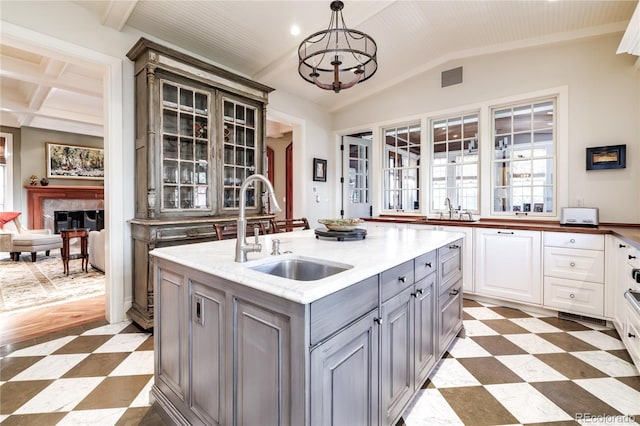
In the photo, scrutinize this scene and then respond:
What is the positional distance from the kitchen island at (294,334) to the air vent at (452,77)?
3164 mm

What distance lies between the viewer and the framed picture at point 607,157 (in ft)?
10.1

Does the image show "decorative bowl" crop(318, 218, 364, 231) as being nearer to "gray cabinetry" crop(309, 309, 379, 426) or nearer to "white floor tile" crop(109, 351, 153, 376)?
"gray cabinetry" crop(309, 309, 379, 426)

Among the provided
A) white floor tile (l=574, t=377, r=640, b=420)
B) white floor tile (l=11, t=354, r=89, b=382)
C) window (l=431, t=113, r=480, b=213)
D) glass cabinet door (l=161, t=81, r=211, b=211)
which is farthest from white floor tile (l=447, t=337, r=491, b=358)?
white floor tile (l=11, t=354, r=89, b=382)

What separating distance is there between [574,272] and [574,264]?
79 millimetres

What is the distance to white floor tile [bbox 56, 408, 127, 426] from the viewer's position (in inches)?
62.2

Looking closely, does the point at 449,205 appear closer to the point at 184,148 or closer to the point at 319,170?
the point at 319,170

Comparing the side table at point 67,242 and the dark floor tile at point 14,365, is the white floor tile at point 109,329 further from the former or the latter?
the side table at point 67,242

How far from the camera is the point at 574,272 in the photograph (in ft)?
9.62

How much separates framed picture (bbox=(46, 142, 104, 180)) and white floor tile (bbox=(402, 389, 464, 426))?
8726 millimetres

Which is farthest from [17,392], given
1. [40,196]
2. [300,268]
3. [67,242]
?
[40,196]

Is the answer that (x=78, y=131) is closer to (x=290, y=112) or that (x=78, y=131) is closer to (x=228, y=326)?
(x=290, y=112)

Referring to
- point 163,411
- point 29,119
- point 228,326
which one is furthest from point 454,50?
point 29,119

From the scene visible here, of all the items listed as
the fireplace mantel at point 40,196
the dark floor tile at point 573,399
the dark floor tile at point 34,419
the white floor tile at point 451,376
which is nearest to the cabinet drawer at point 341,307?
the white floor tile at point 451,376

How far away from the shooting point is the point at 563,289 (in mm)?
3000
